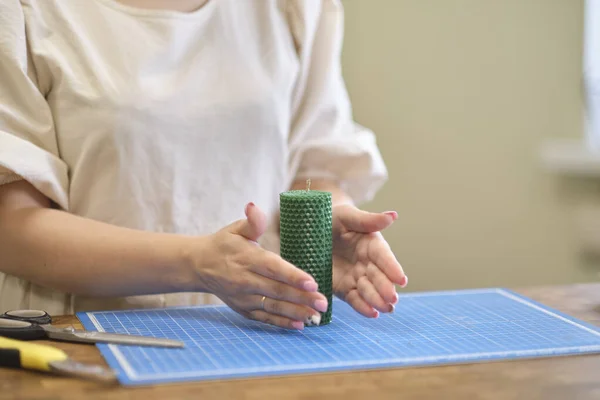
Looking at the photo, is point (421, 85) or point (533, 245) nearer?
point (421, 85)

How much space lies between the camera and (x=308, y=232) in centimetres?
94

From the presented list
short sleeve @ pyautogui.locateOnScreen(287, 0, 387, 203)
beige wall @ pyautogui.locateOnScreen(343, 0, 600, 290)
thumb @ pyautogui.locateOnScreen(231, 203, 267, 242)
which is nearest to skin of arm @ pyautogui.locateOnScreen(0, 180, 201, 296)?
thumb @ pyautogui.locateOnScreen(231, 203, 267, 242)

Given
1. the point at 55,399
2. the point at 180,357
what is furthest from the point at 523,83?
the point at 55,399

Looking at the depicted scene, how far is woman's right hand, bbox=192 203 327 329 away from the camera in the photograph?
0.89 m

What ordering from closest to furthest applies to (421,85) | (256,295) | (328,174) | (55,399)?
(55,399) → (256,295) → (328,174) → (421,85)

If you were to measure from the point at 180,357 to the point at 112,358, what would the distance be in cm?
7

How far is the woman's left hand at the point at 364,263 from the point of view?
0.96 m

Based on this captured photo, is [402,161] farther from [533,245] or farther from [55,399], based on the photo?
[55,399]

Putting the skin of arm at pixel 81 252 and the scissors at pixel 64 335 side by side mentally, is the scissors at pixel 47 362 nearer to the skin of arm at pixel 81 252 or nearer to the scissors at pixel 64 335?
the scissors at pixel 64 335

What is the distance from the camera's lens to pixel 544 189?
2.19 metres

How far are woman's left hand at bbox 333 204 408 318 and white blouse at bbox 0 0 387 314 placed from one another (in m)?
0.20

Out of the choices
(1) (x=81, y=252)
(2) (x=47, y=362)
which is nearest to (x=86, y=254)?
(1) (x=81, y=252)

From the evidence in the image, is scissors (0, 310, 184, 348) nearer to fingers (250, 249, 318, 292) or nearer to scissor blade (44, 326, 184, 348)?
scissor blade (44, 326, 184, 348)

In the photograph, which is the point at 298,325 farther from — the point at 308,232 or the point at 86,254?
the point at 86,254
